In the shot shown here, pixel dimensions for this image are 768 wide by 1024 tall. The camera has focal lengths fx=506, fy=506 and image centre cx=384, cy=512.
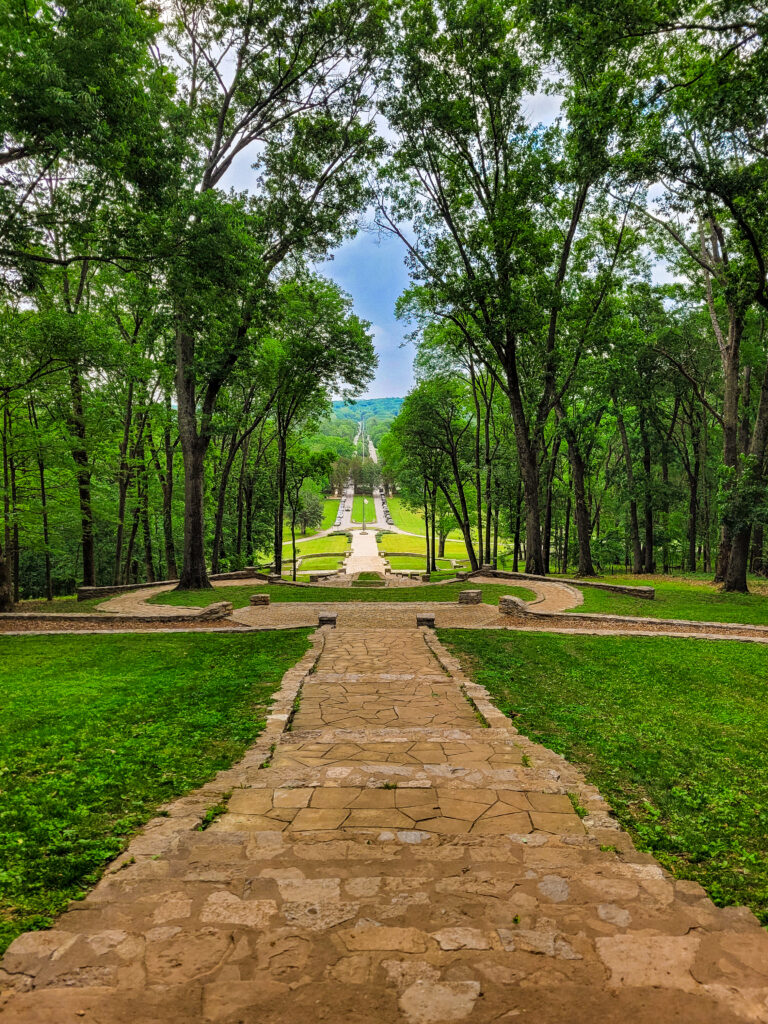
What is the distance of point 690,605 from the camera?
1272 centimetres

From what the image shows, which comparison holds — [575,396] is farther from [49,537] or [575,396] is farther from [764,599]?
[49,537]

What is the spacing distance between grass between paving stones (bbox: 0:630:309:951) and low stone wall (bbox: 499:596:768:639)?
5627 mm

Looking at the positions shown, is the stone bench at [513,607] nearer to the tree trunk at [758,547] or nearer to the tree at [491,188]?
the tree at [491,188]

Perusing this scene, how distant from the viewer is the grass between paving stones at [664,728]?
2.99 metres

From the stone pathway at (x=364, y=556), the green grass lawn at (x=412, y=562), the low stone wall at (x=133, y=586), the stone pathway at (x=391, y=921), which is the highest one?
the stone pathway at (x=391, y=921)

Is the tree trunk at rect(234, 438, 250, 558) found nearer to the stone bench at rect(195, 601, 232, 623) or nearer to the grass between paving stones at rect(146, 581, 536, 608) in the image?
the grass between paving stones at rect(146, 581, 536, 608)

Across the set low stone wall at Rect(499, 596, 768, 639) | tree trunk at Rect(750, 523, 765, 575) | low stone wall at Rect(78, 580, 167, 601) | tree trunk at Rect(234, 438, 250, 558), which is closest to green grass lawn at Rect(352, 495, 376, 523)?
tree trunk at Rect(234, 438, 250, 558)

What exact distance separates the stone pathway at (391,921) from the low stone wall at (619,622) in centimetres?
754

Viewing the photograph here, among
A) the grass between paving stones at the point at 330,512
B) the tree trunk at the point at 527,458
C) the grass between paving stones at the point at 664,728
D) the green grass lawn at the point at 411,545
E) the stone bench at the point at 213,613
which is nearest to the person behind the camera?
the grass between paving stones at the point at 664,728

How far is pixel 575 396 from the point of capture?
2030cm

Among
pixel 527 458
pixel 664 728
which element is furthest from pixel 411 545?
pixel 664 728

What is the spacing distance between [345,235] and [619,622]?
13.4 m

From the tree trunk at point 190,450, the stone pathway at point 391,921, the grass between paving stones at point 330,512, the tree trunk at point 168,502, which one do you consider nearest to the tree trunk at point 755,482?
the stone pathway at point 391,921

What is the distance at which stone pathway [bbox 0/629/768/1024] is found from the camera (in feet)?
6.05
